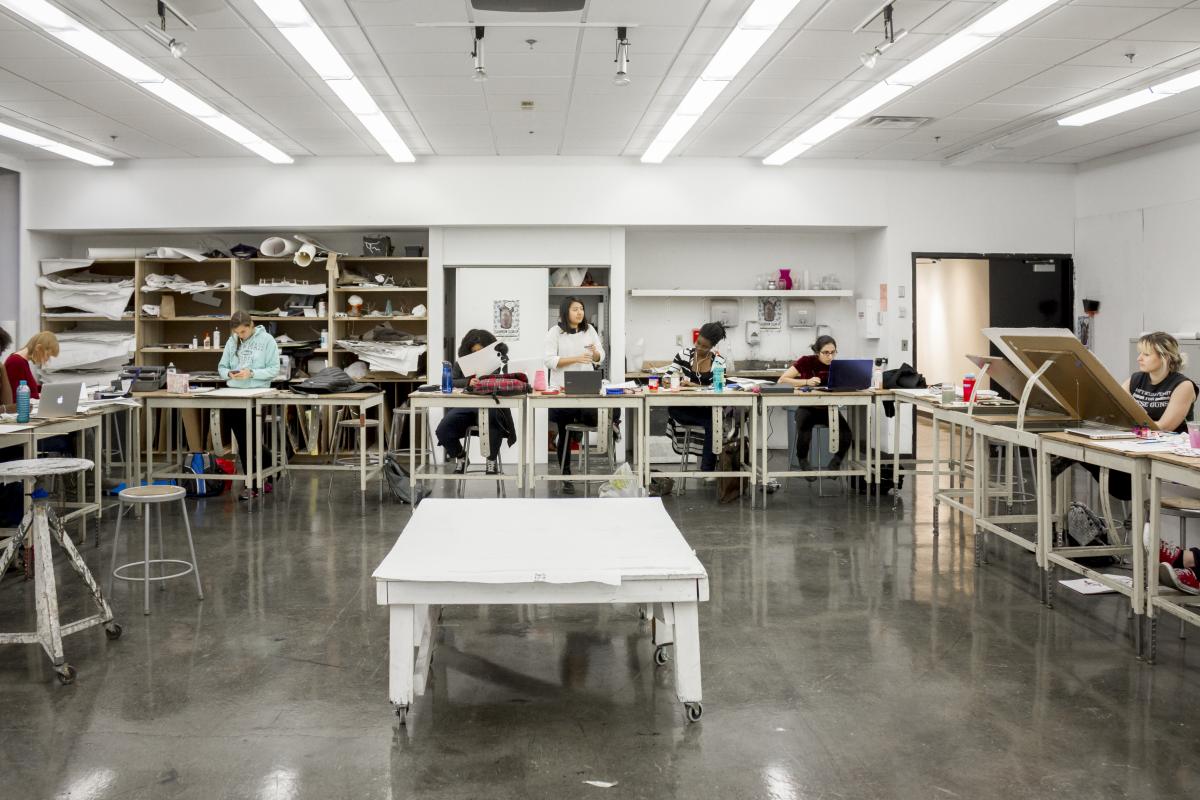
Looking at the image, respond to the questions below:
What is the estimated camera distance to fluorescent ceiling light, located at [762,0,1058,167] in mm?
4688

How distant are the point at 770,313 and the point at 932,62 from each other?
13.9ft

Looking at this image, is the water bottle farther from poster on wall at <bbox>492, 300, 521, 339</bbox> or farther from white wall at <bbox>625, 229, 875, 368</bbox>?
white wall at <bbox>625, 229, 875, 368</bbox>

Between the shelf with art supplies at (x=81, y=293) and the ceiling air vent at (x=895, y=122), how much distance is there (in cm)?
715

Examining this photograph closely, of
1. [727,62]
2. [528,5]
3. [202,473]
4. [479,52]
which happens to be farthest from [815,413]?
[202,473]

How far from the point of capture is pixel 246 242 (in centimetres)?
Answer: 933

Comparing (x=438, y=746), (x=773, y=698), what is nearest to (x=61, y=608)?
(x=438, y=746)

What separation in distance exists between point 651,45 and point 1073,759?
14.3ft

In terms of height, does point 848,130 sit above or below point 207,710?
above

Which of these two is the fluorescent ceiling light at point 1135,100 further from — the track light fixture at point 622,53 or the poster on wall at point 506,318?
the poster on wall at point 506,318

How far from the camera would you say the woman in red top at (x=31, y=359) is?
564 centimetres

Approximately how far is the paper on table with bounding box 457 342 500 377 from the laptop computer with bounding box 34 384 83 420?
249 cm

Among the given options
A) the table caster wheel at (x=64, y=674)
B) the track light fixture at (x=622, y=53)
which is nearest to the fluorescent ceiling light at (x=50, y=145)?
the track light fixture at (x=622, y=53)

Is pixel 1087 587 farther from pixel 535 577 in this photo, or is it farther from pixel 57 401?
pixel 57 401

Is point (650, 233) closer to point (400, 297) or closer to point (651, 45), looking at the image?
point (400, 297)
